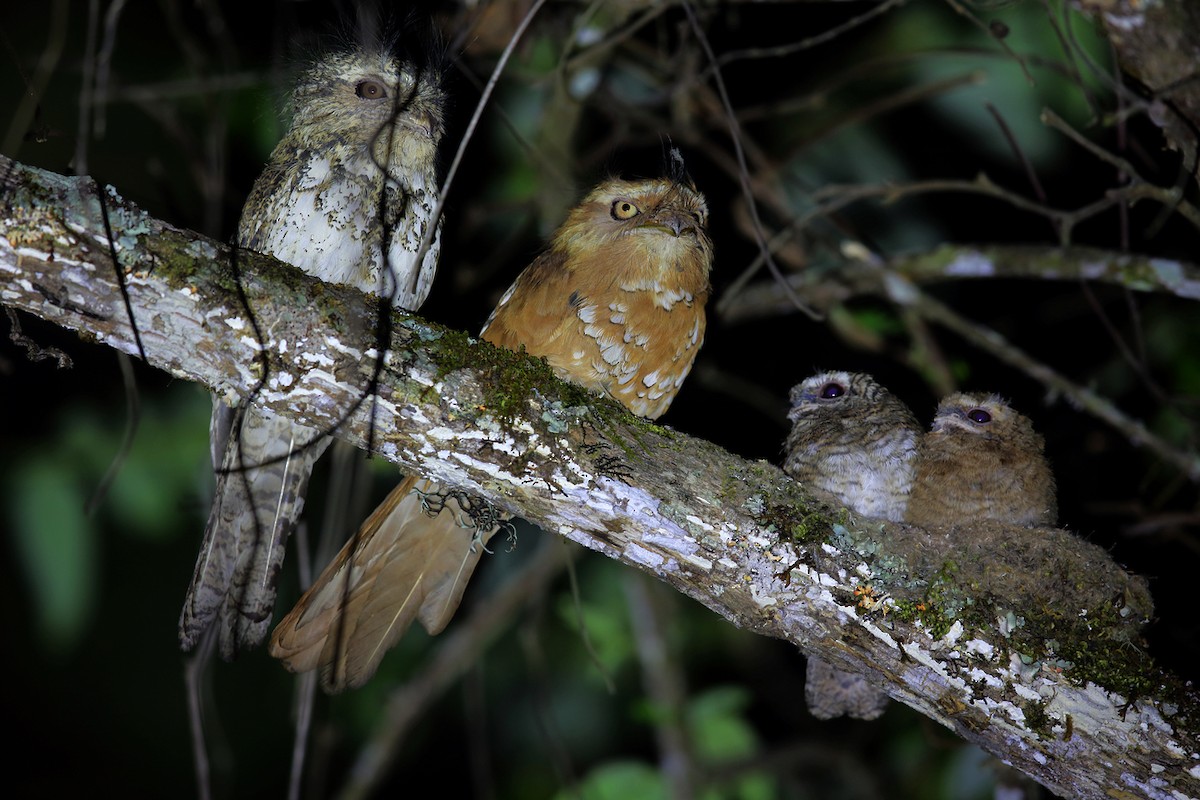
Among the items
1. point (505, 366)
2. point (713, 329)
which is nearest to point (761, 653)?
point (713, 329)

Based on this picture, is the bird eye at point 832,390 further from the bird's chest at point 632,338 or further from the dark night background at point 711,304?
the dark night background at point 711,304

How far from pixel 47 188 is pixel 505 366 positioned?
1.05 meters

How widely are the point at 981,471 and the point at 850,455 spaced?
0.37 m

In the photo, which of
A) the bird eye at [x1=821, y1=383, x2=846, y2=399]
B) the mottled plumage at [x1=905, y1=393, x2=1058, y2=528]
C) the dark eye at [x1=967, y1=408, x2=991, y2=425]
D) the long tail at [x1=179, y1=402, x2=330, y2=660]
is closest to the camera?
the mottled plumage at [x1=905, y1=393, x2=1058, y2=528]


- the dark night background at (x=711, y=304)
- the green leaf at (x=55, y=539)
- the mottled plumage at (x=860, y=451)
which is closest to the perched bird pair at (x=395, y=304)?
the dark night background at (x=711, y=304)

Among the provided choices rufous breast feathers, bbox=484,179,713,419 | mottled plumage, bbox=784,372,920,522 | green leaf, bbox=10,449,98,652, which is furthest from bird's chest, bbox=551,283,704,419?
green leaf, bbox=10,449,98,652

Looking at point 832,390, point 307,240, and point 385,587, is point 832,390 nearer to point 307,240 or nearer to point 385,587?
point 385,587

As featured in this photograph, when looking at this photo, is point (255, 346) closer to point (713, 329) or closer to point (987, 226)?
point (713, 329)

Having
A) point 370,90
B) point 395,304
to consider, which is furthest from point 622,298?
point 370,90

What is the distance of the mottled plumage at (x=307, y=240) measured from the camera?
2.82 m

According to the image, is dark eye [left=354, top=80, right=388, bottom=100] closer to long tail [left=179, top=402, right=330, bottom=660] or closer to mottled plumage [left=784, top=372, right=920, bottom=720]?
long tail [left=179, top=402, right=330, bottom=660]

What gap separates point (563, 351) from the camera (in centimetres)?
289

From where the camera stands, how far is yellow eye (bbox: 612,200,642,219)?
308 cm

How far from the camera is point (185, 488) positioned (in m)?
4.02
